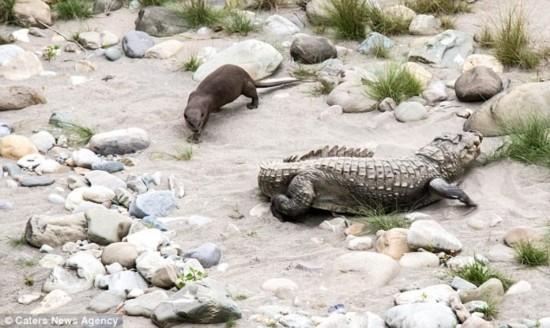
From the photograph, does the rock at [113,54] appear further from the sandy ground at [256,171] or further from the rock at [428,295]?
the rock at [428,295]

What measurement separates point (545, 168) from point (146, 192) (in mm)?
2771

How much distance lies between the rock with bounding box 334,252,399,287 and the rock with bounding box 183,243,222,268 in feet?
2.31

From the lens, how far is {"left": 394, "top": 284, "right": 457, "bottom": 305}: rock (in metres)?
A: 4.77

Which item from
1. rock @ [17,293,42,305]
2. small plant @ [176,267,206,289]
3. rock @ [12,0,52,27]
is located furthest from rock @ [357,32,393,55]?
rock @ [17,293,42,305]

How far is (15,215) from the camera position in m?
6.22

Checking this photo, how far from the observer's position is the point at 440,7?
9.74 m

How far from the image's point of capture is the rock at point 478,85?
7969 mm

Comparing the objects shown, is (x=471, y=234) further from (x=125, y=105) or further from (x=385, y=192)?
(x=125, y=105)

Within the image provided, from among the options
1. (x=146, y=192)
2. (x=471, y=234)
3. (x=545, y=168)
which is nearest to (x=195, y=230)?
(x=146, y=192)

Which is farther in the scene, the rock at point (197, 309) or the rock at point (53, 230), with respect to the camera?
the rock at point (53, 230)

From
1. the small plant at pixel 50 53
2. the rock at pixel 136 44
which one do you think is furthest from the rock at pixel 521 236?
the small plant at pixel 50 53

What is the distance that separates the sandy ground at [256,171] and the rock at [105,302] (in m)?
0.07

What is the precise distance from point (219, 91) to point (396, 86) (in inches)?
61.5

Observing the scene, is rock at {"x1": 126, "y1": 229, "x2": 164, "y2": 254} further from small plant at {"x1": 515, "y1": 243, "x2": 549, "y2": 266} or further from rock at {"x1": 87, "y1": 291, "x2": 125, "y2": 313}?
small plant at {"x1": 515, "y1": 243, "x2": 549, "y2": 266}
